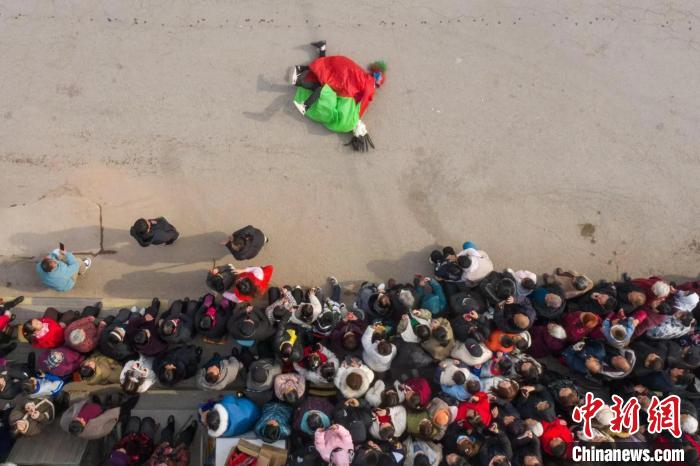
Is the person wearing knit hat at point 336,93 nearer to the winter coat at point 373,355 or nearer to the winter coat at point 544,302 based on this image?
the winter coat at point 373,355

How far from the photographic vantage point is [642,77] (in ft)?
21.6

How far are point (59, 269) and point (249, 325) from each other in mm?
2379

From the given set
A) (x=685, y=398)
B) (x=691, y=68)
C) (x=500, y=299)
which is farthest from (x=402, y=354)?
(x=691, y=68)

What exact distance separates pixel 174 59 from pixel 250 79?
40.9 inches

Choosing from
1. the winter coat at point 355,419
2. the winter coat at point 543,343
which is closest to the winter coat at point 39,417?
the winter coat at point 355,419

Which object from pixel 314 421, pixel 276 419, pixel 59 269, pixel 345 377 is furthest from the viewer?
pixel 59 269

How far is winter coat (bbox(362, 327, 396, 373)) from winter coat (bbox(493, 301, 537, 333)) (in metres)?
1.18

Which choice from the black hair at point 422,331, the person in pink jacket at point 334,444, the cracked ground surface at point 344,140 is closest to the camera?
the person in pink jacket at point 334,444

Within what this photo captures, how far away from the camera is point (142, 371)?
4.80m

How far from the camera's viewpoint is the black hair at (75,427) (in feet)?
14.9

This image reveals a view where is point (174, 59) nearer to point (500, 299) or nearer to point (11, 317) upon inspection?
point (11, 317)

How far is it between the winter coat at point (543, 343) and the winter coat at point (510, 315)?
1.36ft

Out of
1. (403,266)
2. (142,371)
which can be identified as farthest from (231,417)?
(403,266)

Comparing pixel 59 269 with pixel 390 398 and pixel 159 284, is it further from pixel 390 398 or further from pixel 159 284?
pixel 390 398
